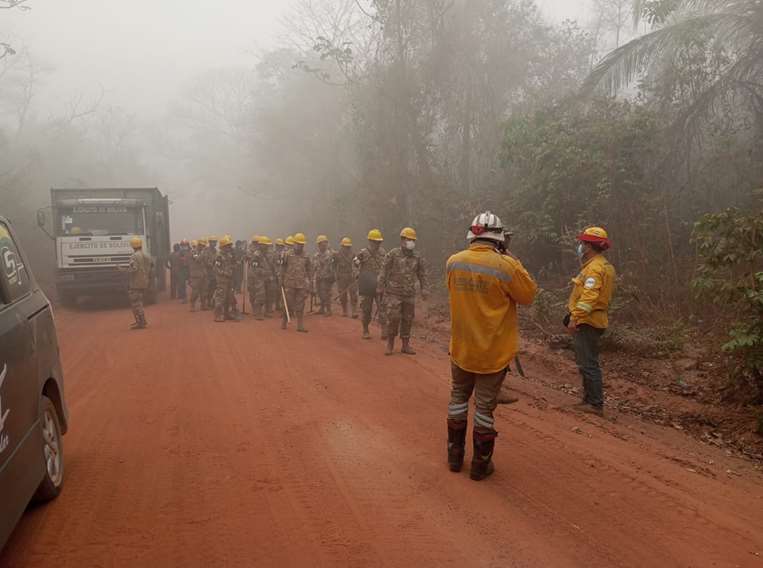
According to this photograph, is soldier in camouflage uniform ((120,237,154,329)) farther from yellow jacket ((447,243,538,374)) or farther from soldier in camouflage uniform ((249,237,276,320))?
yellow jacket ((447,243,538,374))

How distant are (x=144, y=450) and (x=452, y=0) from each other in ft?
57.0

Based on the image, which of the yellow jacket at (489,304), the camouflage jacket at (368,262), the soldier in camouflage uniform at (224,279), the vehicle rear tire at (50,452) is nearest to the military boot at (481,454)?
the yellow jacket at (489,304)

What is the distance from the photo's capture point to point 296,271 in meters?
12.5

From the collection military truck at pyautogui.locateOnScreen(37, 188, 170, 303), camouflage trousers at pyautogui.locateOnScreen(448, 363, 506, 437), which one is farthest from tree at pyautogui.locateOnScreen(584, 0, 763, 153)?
military truck at pyautogui.locateOnScreen(37, 188, 170, 303)

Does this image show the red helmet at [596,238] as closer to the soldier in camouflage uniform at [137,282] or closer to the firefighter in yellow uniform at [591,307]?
the firefighter in yellow uniform at [591,307]

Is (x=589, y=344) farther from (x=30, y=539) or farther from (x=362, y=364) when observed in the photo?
(x=30, y=539)

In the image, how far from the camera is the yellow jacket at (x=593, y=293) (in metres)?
6.11

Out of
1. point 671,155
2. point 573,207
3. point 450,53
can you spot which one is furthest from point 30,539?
point 450,53

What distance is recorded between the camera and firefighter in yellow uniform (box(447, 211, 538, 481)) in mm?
4570

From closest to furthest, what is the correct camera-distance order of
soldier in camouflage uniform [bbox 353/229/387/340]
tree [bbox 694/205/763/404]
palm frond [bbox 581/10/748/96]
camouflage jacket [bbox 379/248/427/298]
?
tree [bbox 694/205/763/404], camouflage jacket [bbox 379/248/427/298], soldier in camouflage uniform [bbox 353/229/387/340], palm frond [bbox 581/10/748/96]

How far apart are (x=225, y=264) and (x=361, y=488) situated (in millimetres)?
10054

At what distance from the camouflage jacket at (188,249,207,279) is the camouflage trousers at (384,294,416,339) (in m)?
7.65

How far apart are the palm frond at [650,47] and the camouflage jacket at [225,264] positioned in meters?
8.56

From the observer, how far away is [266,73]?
36188mm
